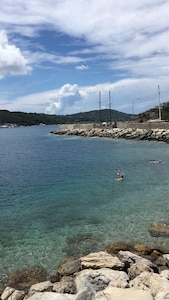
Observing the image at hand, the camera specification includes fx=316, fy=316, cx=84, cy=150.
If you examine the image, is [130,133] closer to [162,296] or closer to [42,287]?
[42,287]

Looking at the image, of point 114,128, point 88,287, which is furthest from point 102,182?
point 114,128

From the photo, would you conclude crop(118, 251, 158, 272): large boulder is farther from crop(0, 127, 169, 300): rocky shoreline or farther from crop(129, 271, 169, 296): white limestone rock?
crop(129, 271, 169, 296): white limestone rock

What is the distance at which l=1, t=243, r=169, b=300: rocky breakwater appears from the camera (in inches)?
376

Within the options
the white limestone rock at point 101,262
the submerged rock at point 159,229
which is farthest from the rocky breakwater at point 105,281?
the submerged rock at point 159,229

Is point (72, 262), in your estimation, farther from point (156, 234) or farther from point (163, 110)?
point (163, 110)

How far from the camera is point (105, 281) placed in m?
11.1

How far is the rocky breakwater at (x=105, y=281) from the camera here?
9547mm

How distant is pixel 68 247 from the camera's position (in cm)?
1684

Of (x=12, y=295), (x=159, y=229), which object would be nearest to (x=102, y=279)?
(x=12, y=295)

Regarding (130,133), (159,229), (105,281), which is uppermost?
(130,133)

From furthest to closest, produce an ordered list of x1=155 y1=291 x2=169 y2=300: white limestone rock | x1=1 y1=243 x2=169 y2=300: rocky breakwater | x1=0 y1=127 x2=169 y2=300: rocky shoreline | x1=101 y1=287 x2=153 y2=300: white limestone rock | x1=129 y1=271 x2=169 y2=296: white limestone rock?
x1=129 y1=271 x2=169 y2=296: white limestone rock < x1=0 y1=127 x2=169 y2=300: rocky shoreline < x1=1 y1=243 x2=169 y2=300: rocky breakwater < x1=101 y1=287 x2=153 y2=300: white limestone rock < x1=155 y1=291 x2=169 y2=300: white limestone rock

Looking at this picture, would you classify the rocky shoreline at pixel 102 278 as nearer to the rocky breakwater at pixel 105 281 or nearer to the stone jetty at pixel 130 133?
the rocky breakwater at pixel 105 281

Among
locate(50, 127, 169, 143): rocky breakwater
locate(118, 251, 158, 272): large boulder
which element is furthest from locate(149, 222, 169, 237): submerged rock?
locate(50, 127, 169, 143): rocky breakwater

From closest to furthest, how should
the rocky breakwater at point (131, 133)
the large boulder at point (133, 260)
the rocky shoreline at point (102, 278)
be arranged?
the rocky shoreline at point (102, 278) < the large boulder at point (133, 260) < the rocky breakwater at point (131, 133)
